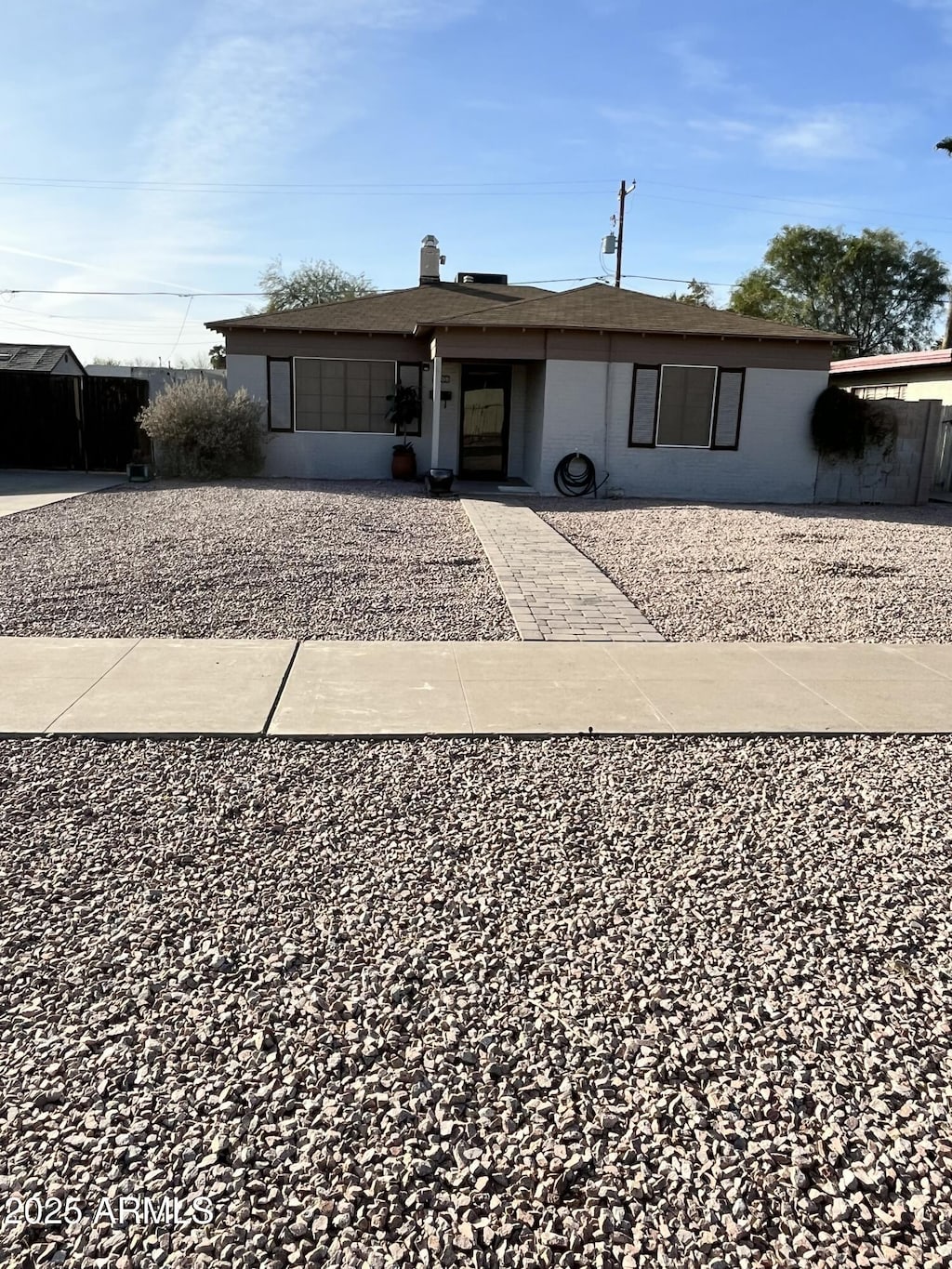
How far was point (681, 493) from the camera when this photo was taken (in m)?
17.5

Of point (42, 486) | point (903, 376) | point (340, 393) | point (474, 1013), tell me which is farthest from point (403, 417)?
point (474, 1013)

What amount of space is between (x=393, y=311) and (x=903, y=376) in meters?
11.3

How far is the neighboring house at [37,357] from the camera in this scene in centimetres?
3162

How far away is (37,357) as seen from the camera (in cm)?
3266

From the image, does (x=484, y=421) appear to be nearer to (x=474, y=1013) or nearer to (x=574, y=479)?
(x=574, y=479)

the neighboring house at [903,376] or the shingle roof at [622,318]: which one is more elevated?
the shingle roof at [622,318]

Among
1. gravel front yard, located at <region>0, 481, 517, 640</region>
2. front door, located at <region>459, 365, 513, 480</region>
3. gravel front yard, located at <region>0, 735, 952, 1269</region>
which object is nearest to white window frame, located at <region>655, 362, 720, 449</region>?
front door, located at <region>459, 365, 513, 480</region>

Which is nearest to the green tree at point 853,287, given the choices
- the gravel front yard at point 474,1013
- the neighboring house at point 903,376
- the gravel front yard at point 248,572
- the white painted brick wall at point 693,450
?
the neighboring house at point 903,376

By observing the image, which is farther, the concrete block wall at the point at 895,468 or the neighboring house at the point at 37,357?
the neighboring house at the point at 37,357

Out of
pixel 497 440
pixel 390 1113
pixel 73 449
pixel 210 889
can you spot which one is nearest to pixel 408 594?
pixel 210 889

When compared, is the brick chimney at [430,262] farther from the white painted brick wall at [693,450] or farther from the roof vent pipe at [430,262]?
the white painted brick wall at [693,450]

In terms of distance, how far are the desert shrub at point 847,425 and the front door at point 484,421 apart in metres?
5.87

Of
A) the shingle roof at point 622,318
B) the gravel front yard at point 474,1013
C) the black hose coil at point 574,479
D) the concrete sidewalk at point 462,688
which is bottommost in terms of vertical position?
the gravel front yard at point 474,1013

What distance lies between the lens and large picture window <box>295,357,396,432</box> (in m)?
18.5
